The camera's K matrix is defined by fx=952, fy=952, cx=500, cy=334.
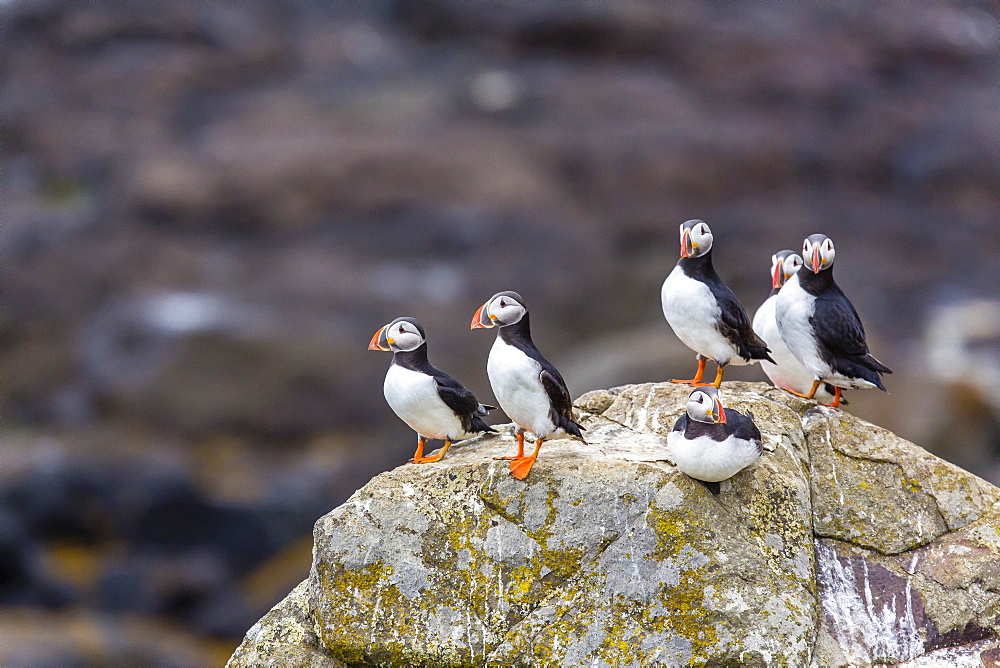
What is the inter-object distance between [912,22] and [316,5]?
1886 cm

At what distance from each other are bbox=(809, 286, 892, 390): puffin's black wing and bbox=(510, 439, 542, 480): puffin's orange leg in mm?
2245

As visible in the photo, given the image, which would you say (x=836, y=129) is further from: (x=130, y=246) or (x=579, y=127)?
(x=130, y=246)

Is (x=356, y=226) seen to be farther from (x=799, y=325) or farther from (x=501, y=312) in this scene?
Result: (x=501, y=312)

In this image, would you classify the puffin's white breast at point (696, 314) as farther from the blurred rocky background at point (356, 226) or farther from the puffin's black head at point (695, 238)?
the blurred rocky background at point (356, 226)

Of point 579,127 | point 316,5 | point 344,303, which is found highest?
point 316,5

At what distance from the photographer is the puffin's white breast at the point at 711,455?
5.56 metres

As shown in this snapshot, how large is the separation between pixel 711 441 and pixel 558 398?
973 millimetres

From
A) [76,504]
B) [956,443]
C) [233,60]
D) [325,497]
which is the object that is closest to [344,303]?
[325,497]

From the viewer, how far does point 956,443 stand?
13.8m

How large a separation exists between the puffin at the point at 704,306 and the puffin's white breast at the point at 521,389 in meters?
1.22

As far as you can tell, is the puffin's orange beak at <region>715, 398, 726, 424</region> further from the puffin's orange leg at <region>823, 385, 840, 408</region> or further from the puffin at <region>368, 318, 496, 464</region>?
the puffin's orange leg at <region>823, 385, 840, 408</region>

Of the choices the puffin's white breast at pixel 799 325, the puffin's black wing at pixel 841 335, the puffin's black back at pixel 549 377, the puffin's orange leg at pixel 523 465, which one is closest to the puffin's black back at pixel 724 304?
the puffin's white breast at pixel 799 325

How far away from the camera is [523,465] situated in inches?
232

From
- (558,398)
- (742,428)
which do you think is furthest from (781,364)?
(558,398)
